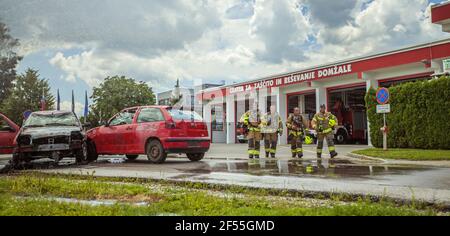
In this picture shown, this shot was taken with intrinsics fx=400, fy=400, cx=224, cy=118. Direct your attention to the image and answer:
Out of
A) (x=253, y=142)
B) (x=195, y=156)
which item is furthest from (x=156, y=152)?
(x=253, y=142)

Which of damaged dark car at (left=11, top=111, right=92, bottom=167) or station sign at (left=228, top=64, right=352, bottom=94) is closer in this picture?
damaged dark car at (left=11, top=111, right=92, bottom=167)

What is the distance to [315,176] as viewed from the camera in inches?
299

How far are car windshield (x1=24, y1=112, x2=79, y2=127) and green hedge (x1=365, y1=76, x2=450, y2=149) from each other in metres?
12.2

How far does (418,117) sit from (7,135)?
1449 cm

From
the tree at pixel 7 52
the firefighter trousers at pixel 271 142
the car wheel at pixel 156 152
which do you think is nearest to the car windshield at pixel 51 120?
the car wheel at pixel 156 152

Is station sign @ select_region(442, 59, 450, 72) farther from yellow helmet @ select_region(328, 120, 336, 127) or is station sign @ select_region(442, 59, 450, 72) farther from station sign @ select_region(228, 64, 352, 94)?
station sign @ select_region(228, 64, 352, 94)

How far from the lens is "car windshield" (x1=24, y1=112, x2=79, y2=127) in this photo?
11.9m

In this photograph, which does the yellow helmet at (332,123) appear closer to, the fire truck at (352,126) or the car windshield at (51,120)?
the car windshield at (51,120)

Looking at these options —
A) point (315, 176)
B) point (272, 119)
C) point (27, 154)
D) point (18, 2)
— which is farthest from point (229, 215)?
point (272, 119)

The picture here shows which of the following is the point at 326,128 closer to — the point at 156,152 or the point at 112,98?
the point at 156,152

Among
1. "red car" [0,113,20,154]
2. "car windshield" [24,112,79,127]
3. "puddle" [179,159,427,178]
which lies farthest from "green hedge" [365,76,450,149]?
"red car" [0,113,20,154]
